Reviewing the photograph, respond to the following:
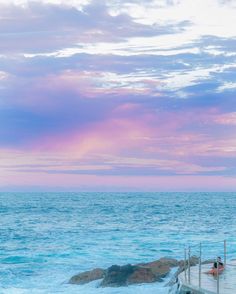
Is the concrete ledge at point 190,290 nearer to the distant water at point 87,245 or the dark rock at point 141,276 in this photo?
the distant water at point 87,245

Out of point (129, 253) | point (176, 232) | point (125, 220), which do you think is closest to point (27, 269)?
point (129, 253)

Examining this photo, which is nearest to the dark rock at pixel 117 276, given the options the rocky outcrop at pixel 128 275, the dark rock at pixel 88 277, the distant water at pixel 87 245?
the rocky outcrop at pixel 128 275

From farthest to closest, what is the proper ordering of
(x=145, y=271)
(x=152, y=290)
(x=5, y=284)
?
(x=5, y=284), (x=145, y=271), (x=152, y=290)

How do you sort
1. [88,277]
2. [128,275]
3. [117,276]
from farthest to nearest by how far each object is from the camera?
[88,277] → [117,276] → [128,275]

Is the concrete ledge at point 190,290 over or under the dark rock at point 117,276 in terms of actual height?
over

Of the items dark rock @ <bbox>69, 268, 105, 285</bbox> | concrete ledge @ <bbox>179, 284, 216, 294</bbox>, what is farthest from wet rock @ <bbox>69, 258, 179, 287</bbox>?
concrete ledge @ <bbox>179, 284, 216, 294</bbox>

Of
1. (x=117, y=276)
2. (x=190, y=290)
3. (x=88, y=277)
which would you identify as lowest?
(x=88, y=277)

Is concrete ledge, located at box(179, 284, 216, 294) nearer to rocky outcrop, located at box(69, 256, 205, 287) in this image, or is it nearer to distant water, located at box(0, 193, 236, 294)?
distant water, located at box(0, 193, 236, 294)

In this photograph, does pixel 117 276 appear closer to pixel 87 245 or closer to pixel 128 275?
pixel 128 275

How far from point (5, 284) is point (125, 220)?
5792 cm

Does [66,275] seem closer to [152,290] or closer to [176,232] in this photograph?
[152,290]

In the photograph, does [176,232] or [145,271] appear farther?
[176,232]

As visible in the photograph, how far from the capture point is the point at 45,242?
7394cm

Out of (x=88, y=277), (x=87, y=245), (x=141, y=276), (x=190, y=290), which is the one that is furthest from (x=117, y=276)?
(x=87, y=245)
